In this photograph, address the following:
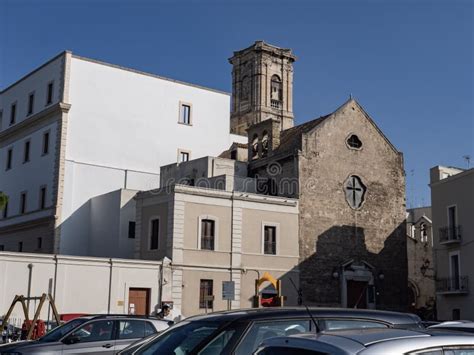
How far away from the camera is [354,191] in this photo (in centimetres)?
4319

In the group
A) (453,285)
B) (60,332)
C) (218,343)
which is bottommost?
(60,332)

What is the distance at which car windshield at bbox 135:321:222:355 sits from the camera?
7770 millimetres

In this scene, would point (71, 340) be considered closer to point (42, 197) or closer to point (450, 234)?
point (450, 234)

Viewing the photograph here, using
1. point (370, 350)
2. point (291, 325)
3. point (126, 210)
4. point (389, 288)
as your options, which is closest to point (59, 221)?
point (126, 210)

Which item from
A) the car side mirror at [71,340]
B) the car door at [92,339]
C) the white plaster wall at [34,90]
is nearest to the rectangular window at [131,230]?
the white plaster wall at [34,90]

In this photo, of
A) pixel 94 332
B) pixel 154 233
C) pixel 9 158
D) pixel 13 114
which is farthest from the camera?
pixel 13 114

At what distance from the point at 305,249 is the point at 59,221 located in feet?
49.3

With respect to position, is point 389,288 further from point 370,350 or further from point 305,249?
point 370,350

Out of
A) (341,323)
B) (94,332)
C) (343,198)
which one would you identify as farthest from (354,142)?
(341,323)

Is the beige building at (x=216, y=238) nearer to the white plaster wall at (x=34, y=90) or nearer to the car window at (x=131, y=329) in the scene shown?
the white plaster wall at (x=34, y=90)

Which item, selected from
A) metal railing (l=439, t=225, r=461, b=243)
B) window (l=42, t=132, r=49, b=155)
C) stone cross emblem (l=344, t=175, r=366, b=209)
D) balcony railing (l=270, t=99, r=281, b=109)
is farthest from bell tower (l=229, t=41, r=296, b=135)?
metal railing (l=439, t=225, r=461, b=243)

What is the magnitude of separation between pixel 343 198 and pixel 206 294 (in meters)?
11.7

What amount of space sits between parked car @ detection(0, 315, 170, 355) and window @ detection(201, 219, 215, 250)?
20.5 m

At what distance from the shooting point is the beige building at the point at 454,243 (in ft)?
117
